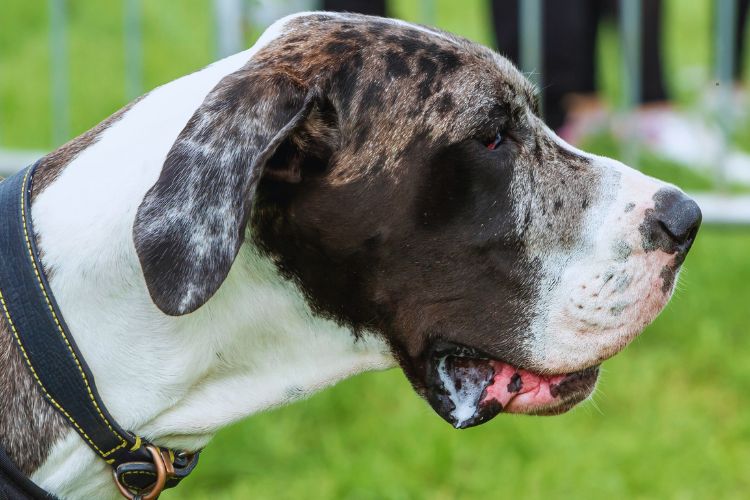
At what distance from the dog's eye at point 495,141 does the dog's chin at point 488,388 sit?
478 millimetres

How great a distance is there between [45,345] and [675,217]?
1449 millimetres

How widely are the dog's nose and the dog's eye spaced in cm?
39

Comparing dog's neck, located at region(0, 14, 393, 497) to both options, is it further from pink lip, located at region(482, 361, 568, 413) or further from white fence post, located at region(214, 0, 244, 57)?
white fence post, located at region(214, 0, 244, 57)

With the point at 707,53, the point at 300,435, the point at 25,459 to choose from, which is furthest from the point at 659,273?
the point at 707,53

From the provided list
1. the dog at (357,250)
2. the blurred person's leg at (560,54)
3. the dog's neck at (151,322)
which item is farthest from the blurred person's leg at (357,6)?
the dog's neck at (151,322)

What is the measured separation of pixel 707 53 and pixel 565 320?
29.8 ft

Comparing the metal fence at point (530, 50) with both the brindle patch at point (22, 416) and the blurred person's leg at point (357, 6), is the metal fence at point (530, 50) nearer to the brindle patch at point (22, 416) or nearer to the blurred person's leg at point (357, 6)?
the blurred person's leg at point (357, 6)

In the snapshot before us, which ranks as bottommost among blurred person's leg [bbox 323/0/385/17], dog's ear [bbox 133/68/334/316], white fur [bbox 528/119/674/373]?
blurred person's leg [bbox 323/0/385/17]

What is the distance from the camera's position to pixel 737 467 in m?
4.56

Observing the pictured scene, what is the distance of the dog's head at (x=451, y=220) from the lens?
9.04 ft

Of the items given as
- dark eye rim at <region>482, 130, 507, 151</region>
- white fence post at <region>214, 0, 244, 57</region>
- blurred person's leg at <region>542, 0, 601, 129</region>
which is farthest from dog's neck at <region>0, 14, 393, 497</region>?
blurred person's leg at <region>542, 0, 601, 129</region>

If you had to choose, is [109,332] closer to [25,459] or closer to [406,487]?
[25,459]

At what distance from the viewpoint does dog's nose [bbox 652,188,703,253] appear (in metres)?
2.84

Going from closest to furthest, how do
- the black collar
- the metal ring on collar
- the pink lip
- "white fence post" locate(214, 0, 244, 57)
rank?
1. the black collar
2. the metal ring on collar
3. the pink lip
4. "white fence post" locate(214, 0, 244, 57)
